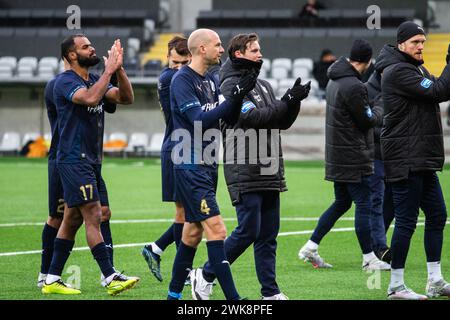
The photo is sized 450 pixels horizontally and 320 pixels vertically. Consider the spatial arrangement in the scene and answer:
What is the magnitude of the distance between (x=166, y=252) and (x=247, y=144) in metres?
3.71

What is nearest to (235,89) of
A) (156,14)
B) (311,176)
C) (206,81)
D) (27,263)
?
(206,81)

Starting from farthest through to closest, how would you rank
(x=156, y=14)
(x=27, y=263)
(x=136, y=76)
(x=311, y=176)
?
(x=156, y=14), (x=136, y=76), (x=311, y=176), (x=27, y=263)

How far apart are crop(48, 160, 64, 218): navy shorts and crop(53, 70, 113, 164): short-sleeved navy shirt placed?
37cm

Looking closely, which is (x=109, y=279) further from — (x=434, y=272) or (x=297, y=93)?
(x=434, y=272)

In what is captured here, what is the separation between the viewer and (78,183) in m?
9.24

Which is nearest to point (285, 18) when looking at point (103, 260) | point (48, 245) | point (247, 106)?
point (48, 245)

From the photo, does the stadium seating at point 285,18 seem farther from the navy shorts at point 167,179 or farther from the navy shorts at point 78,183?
the navy shorts at point 78,183

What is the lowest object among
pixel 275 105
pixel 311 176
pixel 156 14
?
pixel 311 176

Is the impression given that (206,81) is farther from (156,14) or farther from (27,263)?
(156,14)

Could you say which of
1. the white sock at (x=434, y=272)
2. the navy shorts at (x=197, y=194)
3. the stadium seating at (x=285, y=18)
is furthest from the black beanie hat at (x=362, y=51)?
the stadium seating at (x=285, y=18)

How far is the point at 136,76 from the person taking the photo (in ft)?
102

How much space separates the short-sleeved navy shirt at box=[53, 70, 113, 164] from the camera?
366 inches

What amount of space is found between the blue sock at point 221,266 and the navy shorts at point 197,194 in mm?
253
